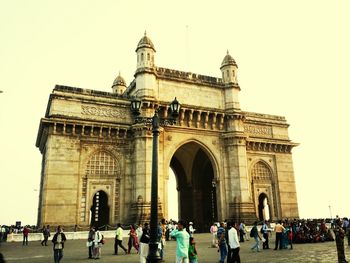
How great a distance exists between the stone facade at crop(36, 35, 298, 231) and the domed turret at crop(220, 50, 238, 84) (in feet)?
0.34

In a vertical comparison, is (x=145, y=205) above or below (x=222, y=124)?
below

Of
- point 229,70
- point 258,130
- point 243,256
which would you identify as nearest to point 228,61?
point 229,70

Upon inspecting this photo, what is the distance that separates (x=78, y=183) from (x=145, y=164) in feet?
17.8

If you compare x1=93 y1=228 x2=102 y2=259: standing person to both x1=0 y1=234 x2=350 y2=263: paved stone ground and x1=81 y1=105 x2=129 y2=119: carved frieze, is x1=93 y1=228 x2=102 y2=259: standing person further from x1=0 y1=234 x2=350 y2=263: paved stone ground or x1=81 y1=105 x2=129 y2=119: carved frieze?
x1=81 y1=105 x2=129 y2=119: carved frieze

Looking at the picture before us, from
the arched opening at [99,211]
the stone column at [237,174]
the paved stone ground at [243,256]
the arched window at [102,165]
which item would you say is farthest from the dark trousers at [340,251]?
the arched opening at [99,211]

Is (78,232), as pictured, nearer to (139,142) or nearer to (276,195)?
(139,142)

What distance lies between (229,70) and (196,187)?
44.4 ft

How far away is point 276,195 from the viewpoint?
115ft

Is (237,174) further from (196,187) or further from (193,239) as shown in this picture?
(193,239)

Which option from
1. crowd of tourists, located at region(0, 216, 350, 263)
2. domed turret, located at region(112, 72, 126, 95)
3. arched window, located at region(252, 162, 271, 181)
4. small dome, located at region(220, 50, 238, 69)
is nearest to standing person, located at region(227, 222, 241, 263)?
crowd of tourists, located at region(0, 216, 350, 263)

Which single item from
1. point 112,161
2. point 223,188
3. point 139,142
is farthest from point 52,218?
point 223,188

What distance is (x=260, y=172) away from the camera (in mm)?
35094

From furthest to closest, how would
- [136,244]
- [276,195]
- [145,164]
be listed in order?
[276,195], [145,164], [136,244]

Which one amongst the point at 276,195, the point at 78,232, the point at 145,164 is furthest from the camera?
the point at 276,195
